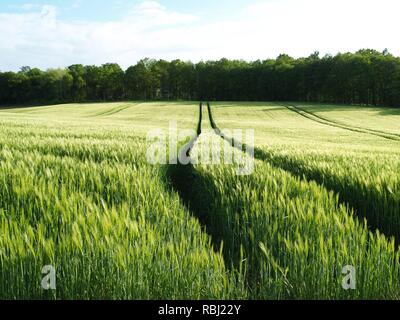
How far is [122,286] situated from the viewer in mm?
2285

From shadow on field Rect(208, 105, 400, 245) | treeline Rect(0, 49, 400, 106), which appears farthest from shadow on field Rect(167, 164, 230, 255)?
treeline Rect(0, 49, 400, 106)

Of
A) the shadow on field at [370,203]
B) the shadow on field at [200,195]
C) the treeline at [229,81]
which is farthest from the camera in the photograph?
the treeline at [229,81]

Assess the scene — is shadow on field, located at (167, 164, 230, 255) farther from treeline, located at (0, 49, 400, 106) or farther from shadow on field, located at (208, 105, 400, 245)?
treeline, located at (0, 49, 400, 106)

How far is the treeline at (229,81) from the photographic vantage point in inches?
3450

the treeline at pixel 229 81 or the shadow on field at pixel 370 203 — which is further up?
the treeline at pixel 229 81

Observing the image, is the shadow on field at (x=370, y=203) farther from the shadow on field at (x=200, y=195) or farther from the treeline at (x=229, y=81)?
the treeline at (x=229, y=81)

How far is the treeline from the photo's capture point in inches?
3450

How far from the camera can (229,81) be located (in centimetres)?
10750

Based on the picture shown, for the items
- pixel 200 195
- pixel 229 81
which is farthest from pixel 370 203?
pixel 229 81

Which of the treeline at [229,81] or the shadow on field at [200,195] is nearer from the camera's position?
the shadow on field at [200,195]

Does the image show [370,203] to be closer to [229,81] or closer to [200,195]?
[200,195]

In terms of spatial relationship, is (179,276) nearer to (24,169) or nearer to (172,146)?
(24,169)

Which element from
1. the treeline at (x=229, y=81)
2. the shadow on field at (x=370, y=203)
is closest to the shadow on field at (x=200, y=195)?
the shadow on field at (x=370, y=203)
